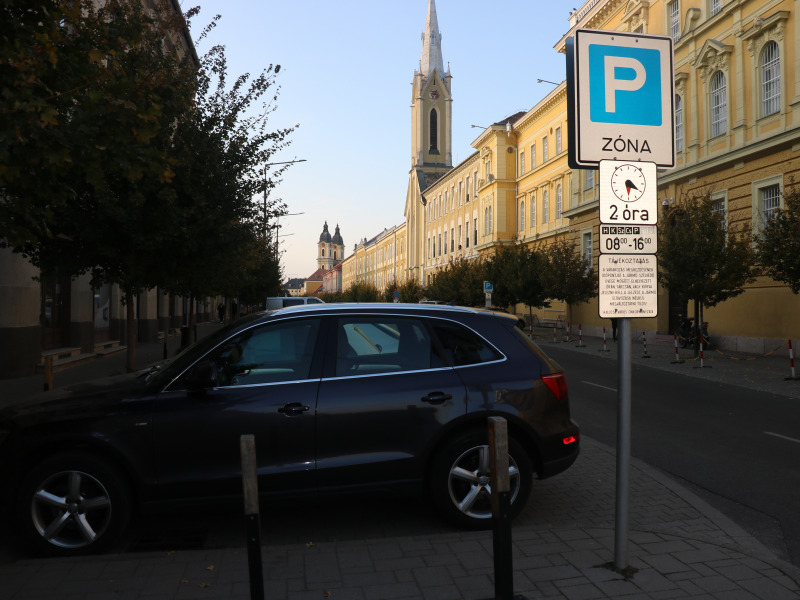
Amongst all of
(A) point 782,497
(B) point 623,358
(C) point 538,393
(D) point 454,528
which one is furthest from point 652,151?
(A) point 782,497

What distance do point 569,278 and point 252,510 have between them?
2781cm

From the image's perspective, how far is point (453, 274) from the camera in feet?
159

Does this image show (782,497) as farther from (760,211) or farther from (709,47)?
(709,47)

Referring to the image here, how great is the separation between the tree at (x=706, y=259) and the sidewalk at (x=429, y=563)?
14991 mm

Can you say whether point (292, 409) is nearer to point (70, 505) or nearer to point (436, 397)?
point (436, 397)

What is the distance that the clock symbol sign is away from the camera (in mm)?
4129

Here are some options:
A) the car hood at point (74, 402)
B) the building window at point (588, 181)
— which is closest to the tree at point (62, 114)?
the car hood at point (74, 402)

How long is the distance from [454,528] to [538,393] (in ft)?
3.82

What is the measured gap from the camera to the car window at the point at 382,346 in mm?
4934

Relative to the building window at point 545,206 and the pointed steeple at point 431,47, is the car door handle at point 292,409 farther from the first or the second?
the pointed steeple at point 431,47

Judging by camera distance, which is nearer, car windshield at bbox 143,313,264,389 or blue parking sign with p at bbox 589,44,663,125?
blue parking sign with p at bbox 589,44,663,125

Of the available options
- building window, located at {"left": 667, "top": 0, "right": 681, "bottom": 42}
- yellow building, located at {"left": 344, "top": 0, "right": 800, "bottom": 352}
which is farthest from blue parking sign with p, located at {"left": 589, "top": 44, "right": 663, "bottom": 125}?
building window, located at {"left": 667, "top": 0, "right": 681, "bottom": 42}

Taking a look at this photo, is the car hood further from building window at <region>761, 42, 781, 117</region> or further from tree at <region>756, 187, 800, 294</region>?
building window at <region>761, 42, 781, 117</region>

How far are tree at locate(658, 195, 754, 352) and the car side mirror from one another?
17129 millimetres
